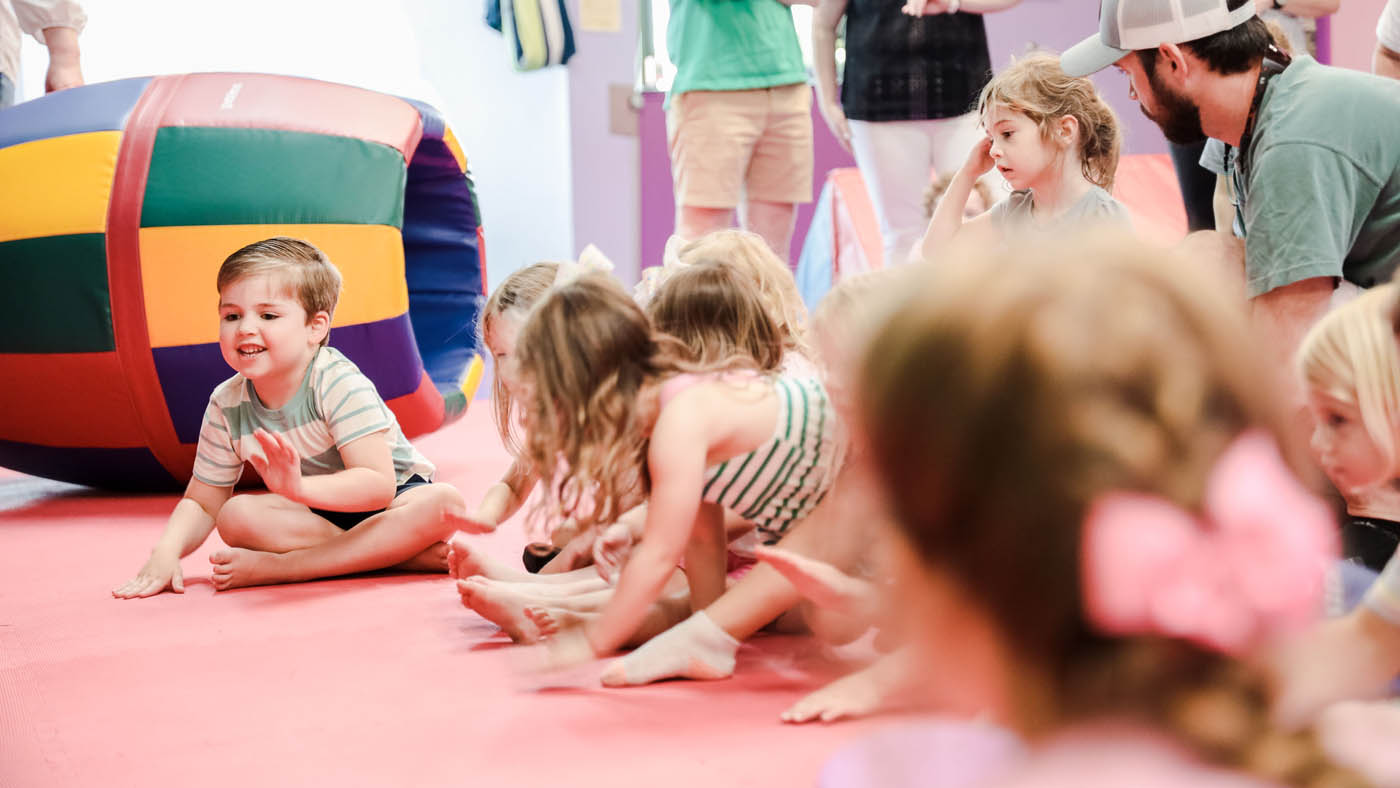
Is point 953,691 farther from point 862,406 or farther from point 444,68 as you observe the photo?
point 444,68

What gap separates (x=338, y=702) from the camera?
1350 mm

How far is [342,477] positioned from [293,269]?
1.19 feet

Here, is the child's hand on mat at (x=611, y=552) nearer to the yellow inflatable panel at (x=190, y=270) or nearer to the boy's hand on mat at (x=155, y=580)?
the boy's hand on mat at (x=155, y=580)

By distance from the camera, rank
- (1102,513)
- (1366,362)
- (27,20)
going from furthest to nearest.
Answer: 1. (27,20)
2. (1366,362)
3. (1102,513)

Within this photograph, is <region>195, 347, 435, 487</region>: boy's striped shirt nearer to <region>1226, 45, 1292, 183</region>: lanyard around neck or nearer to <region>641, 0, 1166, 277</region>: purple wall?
<region>1226, 45, 1292, 183</region>: lanyard around neck

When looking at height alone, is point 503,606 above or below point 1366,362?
below

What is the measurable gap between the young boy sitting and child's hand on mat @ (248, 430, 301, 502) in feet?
0.41

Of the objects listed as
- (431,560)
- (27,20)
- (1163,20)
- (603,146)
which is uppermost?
(27,20)

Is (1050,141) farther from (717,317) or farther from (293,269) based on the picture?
(293,269)

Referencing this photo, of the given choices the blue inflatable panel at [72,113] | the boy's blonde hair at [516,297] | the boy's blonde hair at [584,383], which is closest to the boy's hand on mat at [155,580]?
the boy's blonde hair at [516,297]

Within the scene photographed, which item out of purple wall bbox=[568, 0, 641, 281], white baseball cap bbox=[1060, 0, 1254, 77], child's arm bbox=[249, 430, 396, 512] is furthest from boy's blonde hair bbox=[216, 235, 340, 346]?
purple wall bbox=[568, 0, 641, 281]

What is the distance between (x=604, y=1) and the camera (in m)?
4.97

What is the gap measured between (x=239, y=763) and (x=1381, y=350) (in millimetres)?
1064

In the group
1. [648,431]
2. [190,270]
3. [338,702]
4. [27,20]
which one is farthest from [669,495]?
[27,20]
